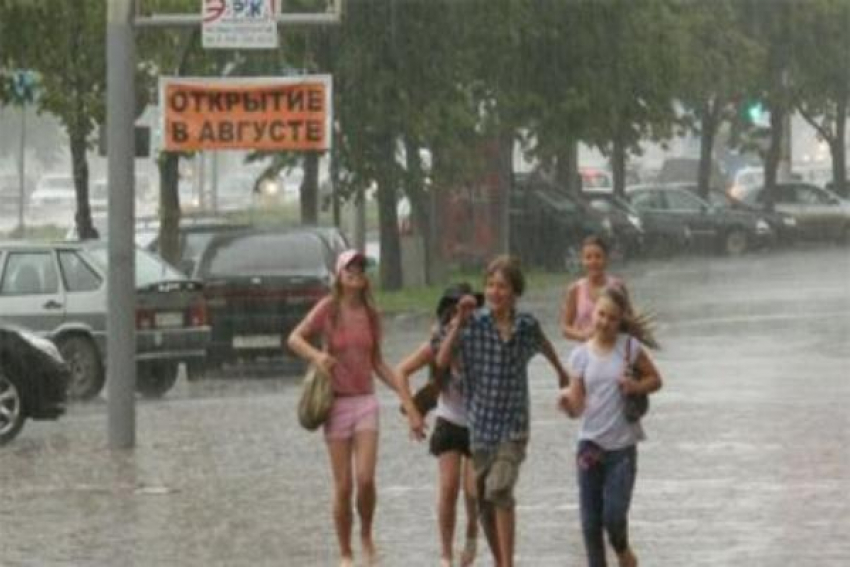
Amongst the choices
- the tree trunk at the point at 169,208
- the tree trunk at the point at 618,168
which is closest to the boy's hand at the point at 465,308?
the tree trunk at the point at 169,208

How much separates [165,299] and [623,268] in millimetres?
30642

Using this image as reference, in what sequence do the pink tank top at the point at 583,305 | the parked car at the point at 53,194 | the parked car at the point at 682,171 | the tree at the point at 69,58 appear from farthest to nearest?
the parked car at the point at 682,171 < the parked car at the point at 53,194 < the tree at the point at 69,58 < the pink tank top at the point at 583,305

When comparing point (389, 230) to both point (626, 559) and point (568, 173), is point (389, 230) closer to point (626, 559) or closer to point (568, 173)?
point (568, 173)

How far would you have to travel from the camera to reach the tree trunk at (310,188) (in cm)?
4825

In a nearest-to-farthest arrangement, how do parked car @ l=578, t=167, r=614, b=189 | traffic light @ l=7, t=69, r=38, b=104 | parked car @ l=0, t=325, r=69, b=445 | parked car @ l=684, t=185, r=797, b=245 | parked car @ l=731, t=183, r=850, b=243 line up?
parked car @ l=0, t=325, r=69, b=445 < traffic light @ l=7, t=69, r=38, b=104 < parked car @ l=684, t=185, r=797, b=245 < parked car @ l=731, t=183, r=850, b=243 < parked car @ l=578, t=167, r=614, b=189

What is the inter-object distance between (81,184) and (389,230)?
31.4ft

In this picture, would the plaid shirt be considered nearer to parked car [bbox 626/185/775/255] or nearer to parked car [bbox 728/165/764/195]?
parked car [bbox 626/185/775/255]

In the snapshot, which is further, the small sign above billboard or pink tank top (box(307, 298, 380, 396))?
the small sign above billboard

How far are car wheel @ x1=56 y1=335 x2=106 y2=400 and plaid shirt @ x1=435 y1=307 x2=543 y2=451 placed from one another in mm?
15128

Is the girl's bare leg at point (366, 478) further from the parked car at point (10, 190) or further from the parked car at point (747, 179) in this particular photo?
the parked car at point (747, 179)

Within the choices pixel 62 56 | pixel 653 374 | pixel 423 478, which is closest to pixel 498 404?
pixel 653 374

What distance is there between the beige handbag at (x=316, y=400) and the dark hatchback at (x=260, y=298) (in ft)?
58.2

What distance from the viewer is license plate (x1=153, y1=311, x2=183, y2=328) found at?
30.0 m

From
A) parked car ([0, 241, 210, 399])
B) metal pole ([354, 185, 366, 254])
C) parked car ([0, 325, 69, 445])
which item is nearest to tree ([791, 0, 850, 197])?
metal pole ([354, 185, 366, 254])
